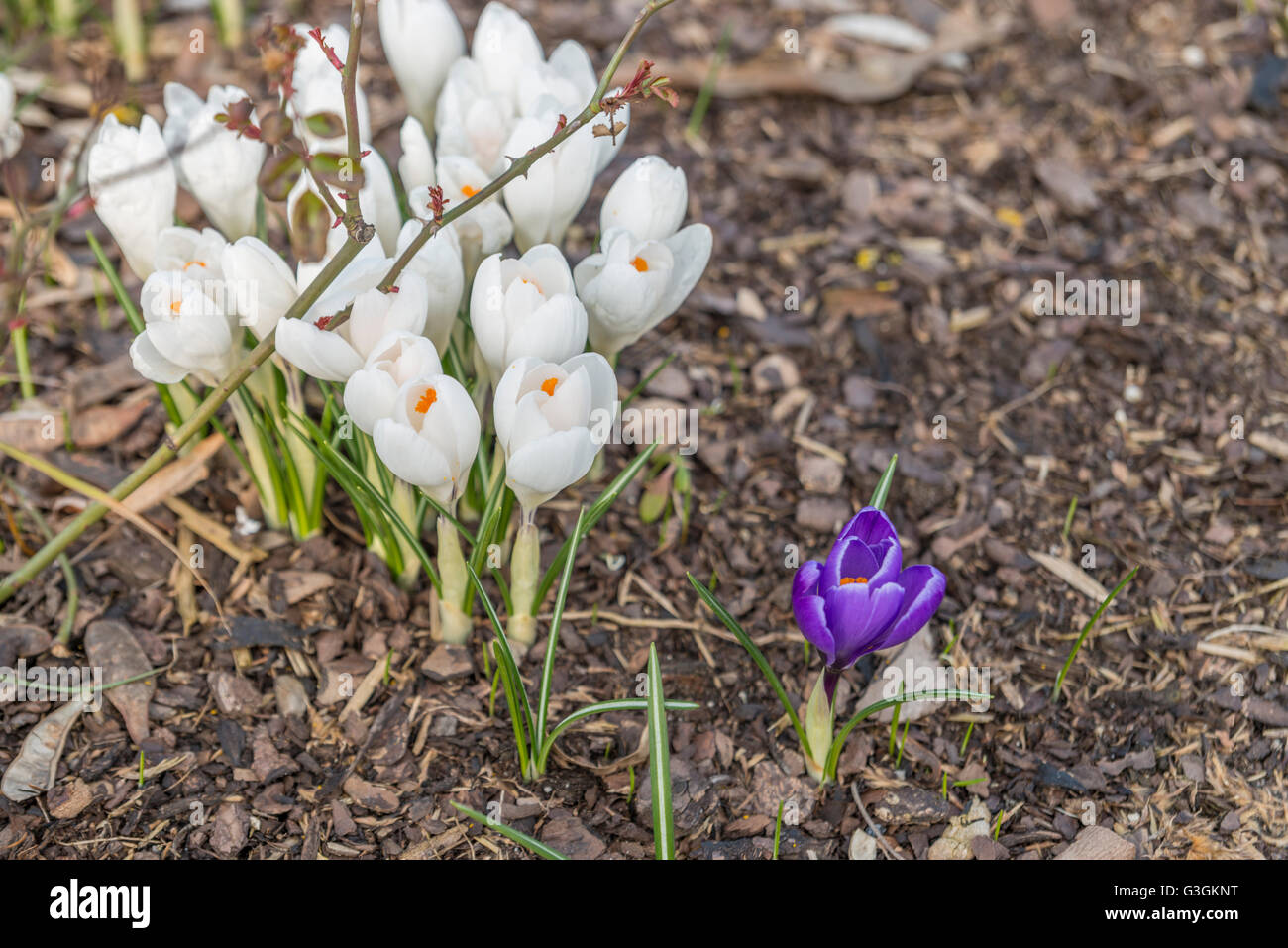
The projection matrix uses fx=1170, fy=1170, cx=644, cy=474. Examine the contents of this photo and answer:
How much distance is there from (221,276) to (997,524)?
4.35ft

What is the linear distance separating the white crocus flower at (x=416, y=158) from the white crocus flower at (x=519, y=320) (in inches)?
10.1

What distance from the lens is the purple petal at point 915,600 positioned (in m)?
1.45

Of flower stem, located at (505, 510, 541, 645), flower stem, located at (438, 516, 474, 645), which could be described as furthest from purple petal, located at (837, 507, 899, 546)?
flower stem, located at (438, 516, 474, 645)

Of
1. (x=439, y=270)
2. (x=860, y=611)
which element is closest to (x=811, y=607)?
(x=860, y=611)

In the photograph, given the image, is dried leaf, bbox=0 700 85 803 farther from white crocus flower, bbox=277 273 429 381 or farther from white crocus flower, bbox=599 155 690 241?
white crocus flower, bbox=599 155 690 241

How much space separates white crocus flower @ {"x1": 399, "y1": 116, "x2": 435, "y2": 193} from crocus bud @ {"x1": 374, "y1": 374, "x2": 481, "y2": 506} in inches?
15.6

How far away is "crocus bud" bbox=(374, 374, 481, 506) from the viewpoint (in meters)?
1.39

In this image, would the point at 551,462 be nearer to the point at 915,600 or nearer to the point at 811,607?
the point at 811,607

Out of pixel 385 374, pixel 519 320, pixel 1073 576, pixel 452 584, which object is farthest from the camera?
pixel 1073 576

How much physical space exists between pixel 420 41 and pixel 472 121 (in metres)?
0.19

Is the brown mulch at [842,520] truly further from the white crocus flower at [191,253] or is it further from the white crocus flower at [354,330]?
the white crocus flower at [354,330]

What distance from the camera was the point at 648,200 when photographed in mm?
1633
